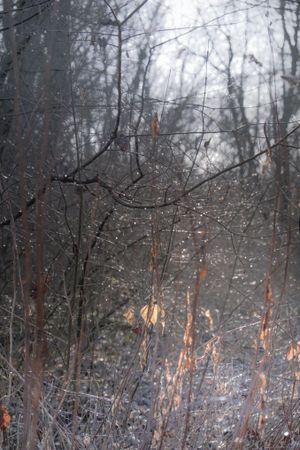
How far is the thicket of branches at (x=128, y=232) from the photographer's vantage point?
3.50 m

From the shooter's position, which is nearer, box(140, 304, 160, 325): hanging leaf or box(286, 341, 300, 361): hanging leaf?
box(140, 304, 160, 325): hanging leaf

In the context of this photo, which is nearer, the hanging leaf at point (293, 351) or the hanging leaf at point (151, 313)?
the hanging leaf at point (151, 313)

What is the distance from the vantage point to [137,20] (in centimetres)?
487

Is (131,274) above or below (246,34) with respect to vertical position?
below

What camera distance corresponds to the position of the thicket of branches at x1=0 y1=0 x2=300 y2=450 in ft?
11.5

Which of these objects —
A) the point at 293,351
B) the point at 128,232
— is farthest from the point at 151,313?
the point at 128,232

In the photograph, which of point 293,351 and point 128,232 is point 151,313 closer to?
point 293,351

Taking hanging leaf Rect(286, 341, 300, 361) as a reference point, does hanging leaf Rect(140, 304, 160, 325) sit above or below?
above

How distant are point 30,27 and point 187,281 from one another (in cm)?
233

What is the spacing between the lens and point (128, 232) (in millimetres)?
5688

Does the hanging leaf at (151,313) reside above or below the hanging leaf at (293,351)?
above

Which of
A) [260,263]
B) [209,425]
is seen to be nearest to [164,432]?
[209,425]

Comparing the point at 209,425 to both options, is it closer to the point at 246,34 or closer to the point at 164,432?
the point at 164,432

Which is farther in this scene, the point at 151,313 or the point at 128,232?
the point at 128,232
